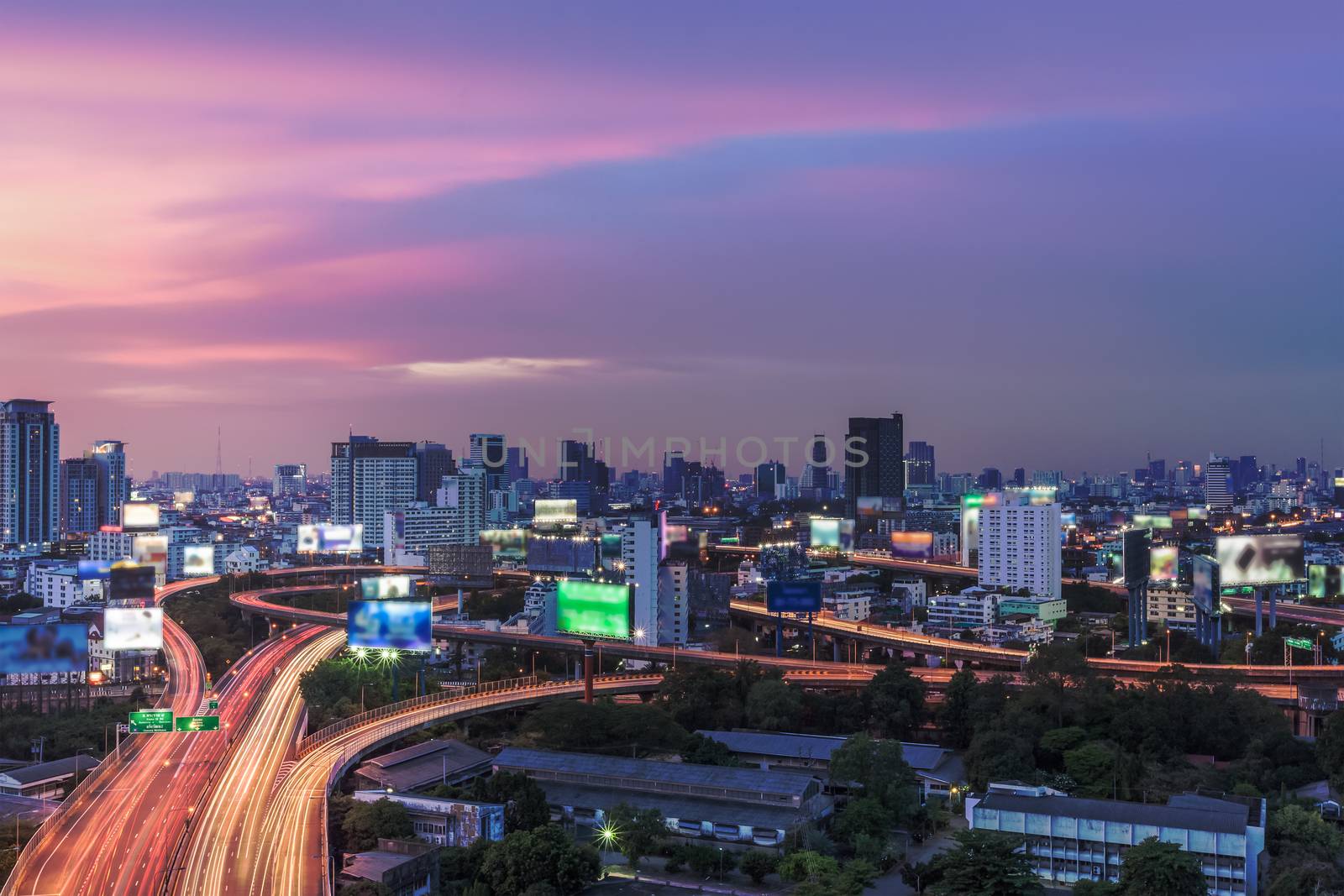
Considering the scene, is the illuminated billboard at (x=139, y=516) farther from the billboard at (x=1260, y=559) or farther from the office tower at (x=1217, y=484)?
the office tower at (x=1217, y=484)

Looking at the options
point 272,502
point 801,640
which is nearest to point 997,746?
point 801,640

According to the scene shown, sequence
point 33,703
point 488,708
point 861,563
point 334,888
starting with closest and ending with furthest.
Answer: point 334,888
point 488,708
point 33,703
point 861,563

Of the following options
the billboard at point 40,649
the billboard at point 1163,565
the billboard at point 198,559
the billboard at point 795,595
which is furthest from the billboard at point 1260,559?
the billboard at point 198,559

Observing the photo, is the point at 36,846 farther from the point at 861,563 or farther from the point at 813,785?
the point at 861,563

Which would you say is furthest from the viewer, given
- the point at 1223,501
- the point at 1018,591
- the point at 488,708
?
the point at 1223,501

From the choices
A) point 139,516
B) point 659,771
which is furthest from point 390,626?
point 139,516

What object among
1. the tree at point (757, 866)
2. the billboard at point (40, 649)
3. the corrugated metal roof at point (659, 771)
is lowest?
the tree at point (757, 866)

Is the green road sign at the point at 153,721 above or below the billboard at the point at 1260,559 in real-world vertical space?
below
